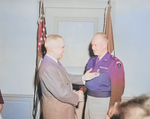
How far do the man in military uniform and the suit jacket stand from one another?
0.20m

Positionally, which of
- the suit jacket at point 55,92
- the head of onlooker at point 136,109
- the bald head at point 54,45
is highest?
the bald head at point 54,45

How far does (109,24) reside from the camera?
2.04m

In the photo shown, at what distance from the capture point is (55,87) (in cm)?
149

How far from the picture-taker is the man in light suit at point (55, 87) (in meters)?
1.50

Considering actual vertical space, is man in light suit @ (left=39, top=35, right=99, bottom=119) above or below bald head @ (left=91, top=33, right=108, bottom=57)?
below

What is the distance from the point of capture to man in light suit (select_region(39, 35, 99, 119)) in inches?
59.2

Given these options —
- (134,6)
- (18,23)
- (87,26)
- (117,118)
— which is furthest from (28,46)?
(117,118)

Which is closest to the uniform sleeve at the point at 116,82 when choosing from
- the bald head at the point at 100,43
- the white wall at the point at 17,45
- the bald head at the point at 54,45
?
the bald head at the point at 100,43

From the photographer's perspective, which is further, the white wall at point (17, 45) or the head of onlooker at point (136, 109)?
the white wall at point (17, 45)

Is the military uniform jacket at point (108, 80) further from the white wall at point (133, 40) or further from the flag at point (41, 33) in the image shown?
the flag at point (41, 33)

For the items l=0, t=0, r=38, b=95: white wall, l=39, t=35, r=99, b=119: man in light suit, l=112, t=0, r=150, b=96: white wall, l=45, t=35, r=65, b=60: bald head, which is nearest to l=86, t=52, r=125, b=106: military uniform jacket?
l=39, t=35, r=99, b=119: man in light suit

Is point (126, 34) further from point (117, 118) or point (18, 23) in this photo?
point (117, 118)

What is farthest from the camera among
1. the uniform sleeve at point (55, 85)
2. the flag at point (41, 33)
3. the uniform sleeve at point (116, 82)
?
the flag at point (41, 33)

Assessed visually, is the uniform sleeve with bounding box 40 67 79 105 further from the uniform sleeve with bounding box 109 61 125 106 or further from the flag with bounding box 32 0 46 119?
the flag with bounding box 32 0 46 119
